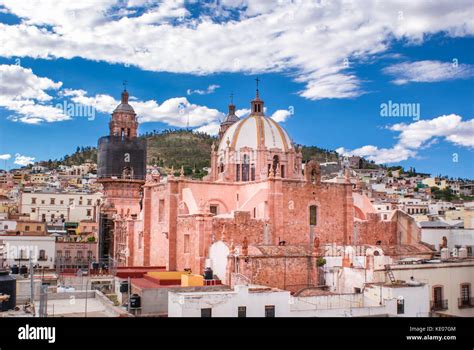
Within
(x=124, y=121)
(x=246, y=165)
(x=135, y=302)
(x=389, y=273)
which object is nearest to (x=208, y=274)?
(x=135, y=302)

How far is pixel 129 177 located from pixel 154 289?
22.5 m

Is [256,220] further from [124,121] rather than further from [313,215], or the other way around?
[124,121]

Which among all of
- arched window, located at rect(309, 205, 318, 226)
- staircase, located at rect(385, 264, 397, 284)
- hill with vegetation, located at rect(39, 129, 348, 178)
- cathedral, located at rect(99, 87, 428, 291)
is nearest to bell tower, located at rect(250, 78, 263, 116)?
cathedral, located at rect(99, 87, 428, 291)

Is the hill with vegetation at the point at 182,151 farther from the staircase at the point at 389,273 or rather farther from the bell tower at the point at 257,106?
the staircase at the point at 389,273

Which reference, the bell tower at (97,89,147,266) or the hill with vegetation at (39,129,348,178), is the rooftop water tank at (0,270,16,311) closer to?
the bell tower at (97,89,147,266)

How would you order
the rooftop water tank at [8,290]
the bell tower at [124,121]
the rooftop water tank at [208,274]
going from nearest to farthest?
the rooftop water tank at [8,290] → the rooftop water tank at [208,274] → the bell tower at [124,121]

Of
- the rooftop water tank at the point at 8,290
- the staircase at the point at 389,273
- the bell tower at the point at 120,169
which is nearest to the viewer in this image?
the rooftop water tank at the point at 8,290

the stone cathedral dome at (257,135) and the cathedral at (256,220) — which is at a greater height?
the stone cathedral dome at (257,135)

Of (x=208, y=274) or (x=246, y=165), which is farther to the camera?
(x=246, y=165)

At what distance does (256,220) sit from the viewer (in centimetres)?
2456

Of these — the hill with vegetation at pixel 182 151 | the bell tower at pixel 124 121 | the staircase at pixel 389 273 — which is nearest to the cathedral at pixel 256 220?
the staircase at pixel 389 273

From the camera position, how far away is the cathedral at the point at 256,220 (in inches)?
848
